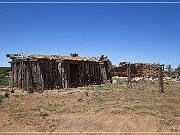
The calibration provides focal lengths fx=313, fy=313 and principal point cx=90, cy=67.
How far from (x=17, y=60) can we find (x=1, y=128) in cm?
1123

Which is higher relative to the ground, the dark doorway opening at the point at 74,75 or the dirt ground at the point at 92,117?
the dark doorway opening at the point at 74,75

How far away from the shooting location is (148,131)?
8.37 meters

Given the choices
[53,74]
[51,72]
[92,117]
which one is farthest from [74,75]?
[92,117]

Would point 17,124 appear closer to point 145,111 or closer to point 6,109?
point 6,109

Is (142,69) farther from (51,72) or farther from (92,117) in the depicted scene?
(92,117)

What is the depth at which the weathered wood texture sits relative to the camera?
18.6m

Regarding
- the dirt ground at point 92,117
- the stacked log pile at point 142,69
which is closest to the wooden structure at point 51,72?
the dirt ground at point 92,117

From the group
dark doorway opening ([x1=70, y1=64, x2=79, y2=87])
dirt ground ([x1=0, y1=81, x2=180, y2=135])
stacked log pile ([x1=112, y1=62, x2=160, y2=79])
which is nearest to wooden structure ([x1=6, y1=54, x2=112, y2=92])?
dark doorway opening ([x1=70, y1=64, x2=79, y2=87])

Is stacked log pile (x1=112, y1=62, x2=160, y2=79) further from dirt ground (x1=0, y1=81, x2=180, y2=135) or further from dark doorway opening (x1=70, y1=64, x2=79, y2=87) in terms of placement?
Answer: dirt ground (x1=0, y1=81, x2=180, y2=135)

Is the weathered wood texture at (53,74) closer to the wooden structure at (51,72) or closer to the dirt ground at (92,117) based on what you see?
the wooden structure at (51,72)

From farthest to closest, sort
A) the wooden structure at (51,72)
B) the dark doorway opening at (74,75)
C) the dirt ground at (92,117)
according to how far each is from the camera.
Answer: the dark doorway opening at (74,75) → the wooden structure at (51,72) → the dirt ground at (92,117)

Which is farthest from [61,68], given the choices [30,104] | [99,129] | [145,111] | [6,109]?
[99,129]

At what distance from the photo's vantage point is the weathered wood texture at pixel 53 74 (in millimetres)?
18562

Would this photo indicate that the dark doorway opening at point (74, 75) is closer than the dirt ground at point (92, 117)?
No
